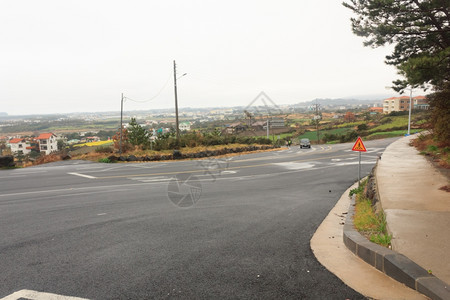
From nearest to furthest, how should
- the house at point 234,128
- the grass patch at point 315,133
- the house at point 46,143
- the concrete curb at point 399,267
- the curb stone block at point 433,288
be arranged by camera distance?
the curb stone block at point 433,288, the concrete curb at point 399,267, the house at point 234,128, the grass patch at point 315,133, the house at point 46,143

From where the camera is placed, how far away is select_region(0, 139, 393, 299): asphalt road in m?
3.75

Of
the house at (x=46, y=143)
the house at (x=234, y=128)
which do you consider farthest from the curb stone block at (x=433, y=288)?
the house at (x=46, y=143)

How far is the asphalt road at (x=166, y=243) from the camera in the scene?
375 cm

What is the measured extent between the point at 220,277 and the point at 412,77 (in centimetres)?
987

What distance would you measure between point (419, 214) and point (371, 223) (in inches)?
39.2

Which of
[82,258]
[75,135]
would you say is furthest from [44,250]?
[75,135]

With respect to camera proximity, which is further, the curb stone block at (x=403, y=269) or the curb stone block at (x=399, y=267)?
the curb stone block at (x=403, y=269)

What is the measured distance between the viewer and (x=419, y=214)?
5.72 m

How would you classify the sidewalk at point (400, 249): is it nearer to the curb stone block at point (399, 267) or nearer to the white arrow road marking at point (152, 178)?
the curb stone block at point (399, 267)

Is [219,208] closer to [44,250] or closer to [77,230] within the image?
[77,230]

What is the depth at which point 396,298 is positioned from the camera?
3.36m

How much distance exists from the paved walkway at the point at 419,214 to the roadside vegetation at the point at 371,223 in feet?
0.41

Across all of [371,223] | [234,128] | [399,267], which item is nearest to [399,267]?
[399,267]

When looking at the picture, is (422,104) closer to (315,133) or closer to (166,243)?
(315,133)
